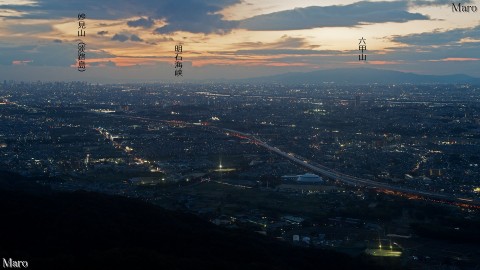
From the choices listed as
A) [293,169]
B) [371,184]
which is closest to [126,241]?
[371,184]

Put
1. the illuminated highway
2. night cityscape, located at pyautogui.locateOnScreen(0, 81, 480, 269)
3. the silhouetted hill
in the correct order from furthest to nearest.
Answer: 1. the illuminated highway
2. night cityscape, located at pyautogui.locateOnScreen(0, 81, 480, 269)
3. the silhouetted hill

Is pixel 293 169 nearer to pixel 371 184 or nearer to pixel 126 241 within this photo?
pixel 371 184

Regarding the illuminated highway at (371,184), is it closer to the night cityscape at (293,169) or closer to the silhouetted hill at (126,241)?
the night cityscape at (293,169)

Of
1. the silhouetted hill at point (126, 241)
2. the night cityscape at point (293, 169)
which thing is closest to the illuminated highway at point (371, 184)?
the night cityscape at point (293, 169)

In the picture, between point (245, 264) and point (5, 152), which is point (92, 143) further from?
point (245, 264)

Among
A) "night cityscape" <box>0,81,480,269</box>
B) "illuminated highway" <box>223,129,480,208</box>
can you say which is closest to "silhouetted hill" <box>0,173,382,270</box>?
"night cityscape" <box>0,81,480,269</box>

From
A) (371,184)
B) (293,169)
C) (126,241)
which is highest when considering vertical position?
(126,241)

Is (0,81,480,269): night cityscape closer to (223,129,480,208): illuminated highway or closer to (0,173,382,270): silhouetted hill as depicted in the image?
(223,129,480,208): illuminated highway

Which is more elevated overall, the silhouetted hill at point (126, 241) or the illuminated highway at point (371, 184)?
the silhouetted hill at point (126, 241)
